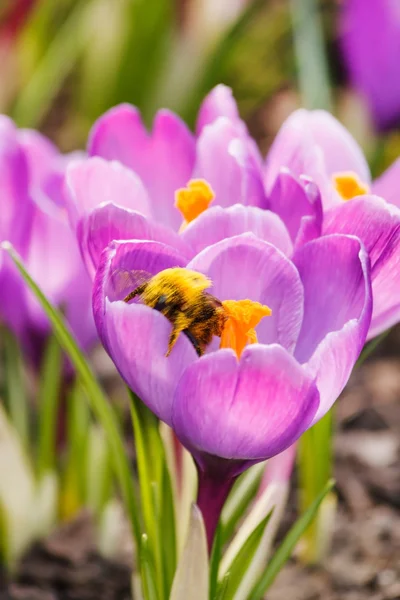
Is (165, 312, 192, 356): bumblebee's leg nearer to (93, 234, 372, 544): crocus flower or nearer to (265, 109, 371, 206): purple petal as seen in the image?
(93, 234, 372, 544): crocus flower

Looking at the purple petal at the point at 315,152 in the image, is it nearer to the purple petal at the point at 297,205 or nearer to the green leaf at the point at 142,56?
the purple petal at the point at 297,205

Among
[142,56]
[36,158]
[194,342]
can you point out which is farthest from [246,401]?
[142,56]

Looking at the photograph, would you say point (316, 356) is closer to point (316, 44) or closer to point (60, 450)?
point (60, 450)

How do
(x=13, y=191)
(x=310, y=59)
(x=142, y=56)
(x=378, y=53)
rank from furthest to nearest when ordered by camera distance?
(x=142, y=56), (x=310, y=59), (x=378, y=53), (x=13, y=191)

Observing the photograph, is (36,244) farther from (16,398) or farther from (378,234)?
(378,234)

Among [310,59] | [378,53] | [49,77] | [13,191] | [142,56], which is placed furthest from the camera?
[142,56]

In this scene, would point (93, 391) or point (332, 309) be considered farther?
point (93, 391)
